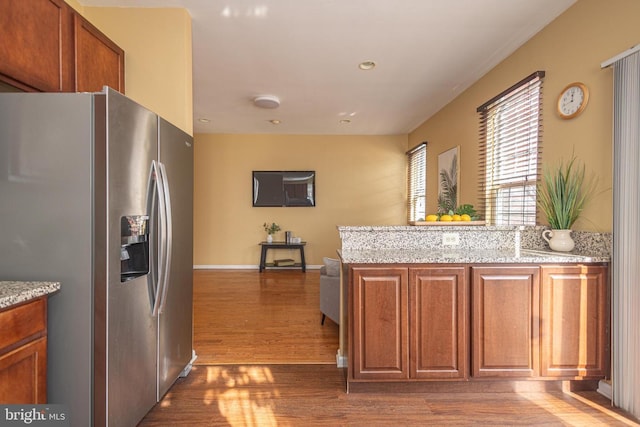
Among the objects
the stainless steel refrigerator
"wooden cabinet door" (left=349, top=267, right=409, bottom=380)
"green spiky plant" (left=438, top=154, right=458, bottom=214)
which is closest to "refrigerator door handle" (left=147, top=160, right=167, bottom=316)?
the stainless steel refrigerator

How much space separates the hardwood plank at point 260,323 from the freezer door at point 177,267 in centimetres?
50

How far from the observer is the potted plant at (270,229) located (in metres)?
6.37

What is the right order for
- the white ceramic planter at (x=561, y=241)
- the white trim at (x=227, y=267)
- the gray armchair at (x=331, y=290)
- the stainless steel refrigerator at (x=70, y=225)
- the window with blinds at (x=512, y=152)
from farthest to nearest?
the white trim at (x=227, y=267) < the gray armchair at (x=331, y=290) < the window with blinds at (x=512, y=152) < the white ceramic planter at (x=561, y=241) < the stainless steel refrigerator at (x=70, y=225)

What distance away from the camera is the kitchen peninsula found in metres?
2.06

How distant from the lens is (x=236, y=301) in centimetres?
A: 423

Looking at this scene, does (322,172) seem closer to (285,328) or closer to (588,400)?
(285,328)

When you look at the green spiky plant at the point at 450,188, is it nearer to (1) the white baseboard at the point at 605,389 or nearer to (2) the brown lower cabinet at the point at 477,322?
(2) the brown lower cabinet at the point at 477,322

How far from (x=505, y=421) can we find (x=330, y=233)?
4.88 metres

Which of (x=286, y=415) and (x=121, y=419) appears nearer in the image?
(x=121, y=419)

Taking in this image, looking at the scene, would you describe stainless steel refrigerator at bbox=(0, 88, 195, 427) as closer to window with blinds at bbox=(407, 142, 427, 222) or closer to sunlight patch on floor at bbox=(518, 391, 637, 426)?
sunlight patch on floor at bbox=(518, 391, 637, 426)

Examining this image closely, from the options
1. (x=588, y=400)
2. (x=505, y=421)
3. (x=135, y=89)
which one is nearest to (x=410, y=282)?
(x=505, y=421)

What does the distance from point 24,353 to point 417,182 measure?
569 centimetres

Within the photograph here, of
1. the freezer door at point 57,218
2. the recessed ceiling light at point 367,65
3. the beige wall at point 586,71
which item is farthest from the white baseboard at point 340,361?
the recessed ceiling light at point 367,65

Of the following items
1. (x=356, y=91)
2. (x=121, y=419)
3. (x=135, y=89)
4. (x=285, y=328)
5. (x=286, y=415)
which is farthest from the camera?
(x=356, y=91)
